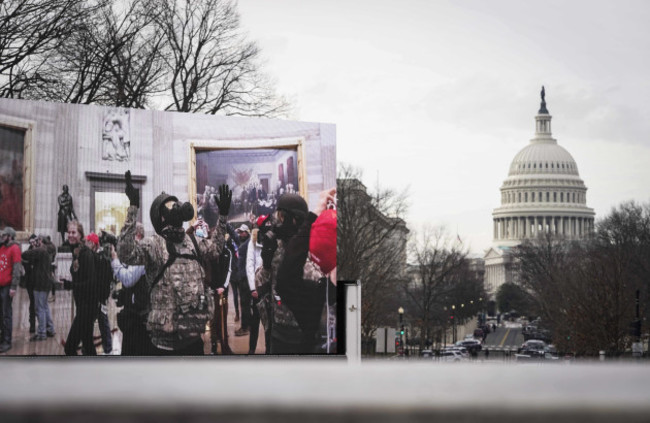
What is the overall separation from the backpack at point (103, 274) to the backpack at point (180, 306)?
159cm

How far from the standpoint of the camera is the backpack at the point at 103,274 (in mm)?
38812

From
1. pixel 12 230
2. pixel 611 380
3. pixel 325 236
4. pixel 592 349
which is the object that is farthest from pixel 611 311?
pixel 611 380

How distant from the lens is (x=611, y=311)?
7012cm

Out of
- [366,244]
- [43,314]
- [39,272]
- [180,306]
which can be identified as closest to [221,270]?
[180,306]

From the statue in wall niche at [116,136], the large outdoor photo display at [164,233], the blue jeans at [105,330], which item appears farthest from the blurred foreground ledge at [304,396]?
the statue in wall niche at [116,136]

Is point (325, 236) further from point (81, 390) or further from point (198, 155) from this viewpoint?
point (81, 390)

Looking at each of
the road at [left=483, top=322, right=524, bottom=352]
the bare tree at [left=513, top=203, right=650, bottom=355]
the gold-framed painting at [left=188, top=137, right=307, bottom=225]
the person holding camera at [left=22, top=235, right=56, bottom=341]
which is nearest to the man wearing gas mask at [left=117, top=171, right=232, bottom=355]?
the gold-framed painting at [left=188, top=137, right=307, bottom=225]

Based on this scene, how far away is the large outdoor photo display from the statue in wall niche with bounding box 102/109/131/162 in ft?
Answer: 0.14

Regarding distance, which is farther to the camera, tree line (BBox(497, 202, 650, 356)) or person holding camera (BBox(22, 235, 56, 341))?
Result: tree line (BBox(497, 202, 650, 356))

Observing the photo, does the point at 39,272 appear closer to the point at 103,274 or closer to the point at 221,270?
the point at 103,274

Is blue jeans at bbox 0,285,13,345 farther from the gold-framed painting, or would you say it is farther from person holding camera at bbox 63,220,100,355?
the gold-framed painting

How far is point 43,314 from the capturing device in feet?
124

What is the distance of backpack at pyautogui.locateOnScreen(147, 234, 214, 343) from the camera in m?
39.8

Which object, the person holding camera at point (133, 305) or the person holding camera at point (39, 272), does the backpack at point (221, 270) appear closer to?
the person holding camera at point (133, 305)
